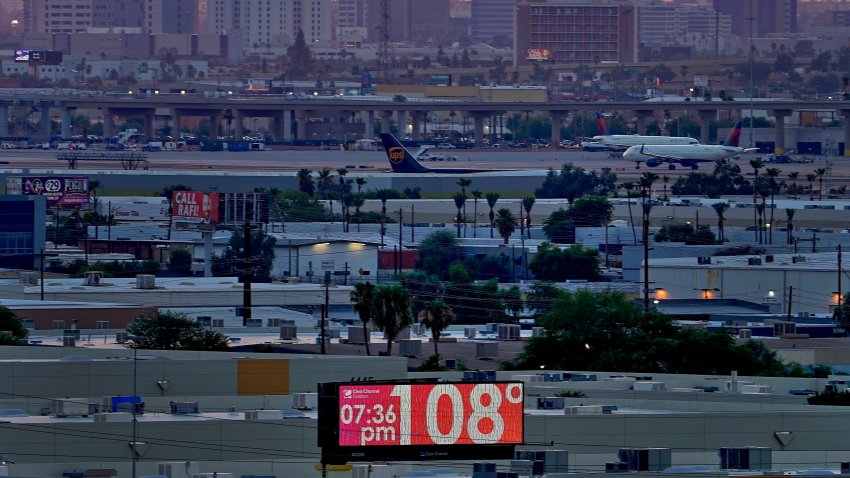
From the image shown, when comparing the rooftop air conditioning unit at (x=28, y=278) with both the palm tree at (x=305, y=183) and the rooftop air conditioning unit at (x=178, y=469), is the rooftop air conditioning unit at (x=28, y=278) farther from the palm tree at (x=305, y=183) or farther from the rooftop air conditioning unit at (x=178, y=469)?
the palm tree at (x=305, y=183)

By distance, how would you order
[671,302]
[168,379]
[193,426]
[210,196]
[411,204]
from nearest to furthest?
[193,426] < [168,379] < [671,302] < [210,196] < [411,204]

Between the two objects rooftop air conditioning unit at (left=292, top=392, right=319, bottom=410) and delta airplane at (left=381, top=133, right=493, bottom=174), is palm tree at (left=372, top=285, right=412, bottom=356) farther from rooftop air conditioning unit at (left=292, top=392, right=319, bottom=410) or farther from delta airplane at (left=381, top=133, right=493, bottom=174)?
delta airplane at (left=381, top=133, right=493, bottom=174)

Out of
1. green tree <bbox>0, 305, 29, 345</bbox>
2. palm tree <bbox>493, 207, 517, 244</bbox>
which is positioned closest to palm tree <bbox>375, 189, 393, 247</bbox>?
palm tree <bbox>493, 207, 517, 244</bbox>

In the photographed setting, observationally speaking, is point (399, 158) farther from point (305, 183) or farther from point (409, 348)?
point (409, 348)

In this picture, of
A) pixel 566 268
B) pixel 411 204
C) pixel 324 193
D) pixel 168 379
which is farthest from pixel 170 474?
pixel 324 193

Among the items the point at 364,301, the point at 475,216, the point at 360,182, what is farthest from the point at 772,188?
the point at 364,301

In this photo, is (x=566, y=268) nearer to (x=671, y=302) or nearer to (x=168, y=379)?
(x=671, y=302)
